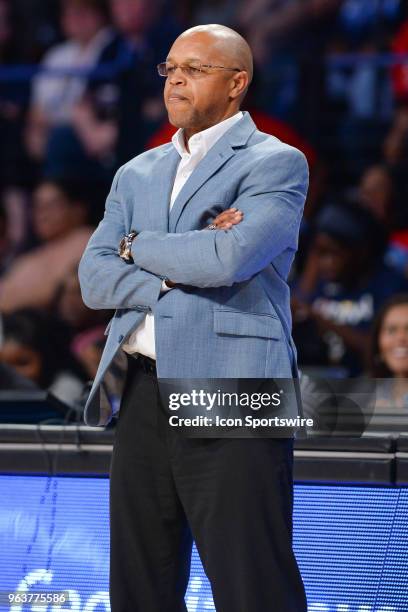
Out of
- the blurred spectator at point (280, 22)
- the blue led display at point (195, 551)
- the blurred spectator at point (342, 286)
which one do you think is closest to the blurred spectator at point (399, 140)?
the blurred spectator at point (342, 286)

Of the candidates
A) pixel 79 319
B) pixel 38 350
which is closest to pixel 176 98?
pixel 38 350

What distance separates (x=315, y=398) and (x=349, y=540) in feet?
1.32

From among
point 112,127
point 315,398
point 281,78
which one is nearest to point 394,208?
point 281,78

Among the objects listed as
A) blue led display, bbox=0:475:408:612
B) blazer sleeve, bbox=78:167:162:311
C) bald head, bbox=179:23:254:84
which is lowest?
blue led display, bbox=0:475:408:612

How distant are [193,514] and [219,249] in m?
0.51

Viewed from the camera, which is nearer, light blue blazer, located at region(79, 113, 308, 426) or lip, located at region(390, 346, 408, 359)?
light blue blazer, located at region(79, 113, 308, 426)

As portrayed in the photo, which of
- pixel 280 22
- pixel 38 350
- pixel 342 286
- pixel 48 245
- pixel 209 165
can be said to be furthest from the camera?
pixel 48 245

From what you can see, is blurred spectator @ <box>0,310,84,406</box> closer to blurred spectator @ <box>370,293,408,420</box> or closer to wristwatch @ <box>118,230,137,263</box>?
blurred spectator @ <box>370,293,408,420</box>

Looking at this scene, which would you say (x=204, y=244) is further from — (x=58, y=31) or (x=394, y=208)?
(x=58, y=31)

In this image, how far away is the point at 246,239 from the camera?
2.00 meters

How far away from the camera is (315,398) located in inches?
106

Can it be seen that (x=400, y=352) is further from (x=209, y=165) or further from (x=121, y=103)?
(x=121, y=103)

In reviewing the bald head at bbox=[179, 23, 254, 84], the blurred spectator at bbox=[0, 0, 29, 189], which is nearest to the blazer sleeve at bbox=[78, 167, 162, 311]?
the bald head at bbox=[179, 23, 254, 84]

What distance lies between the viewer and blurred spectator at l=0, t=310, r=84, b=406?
4953 mm
